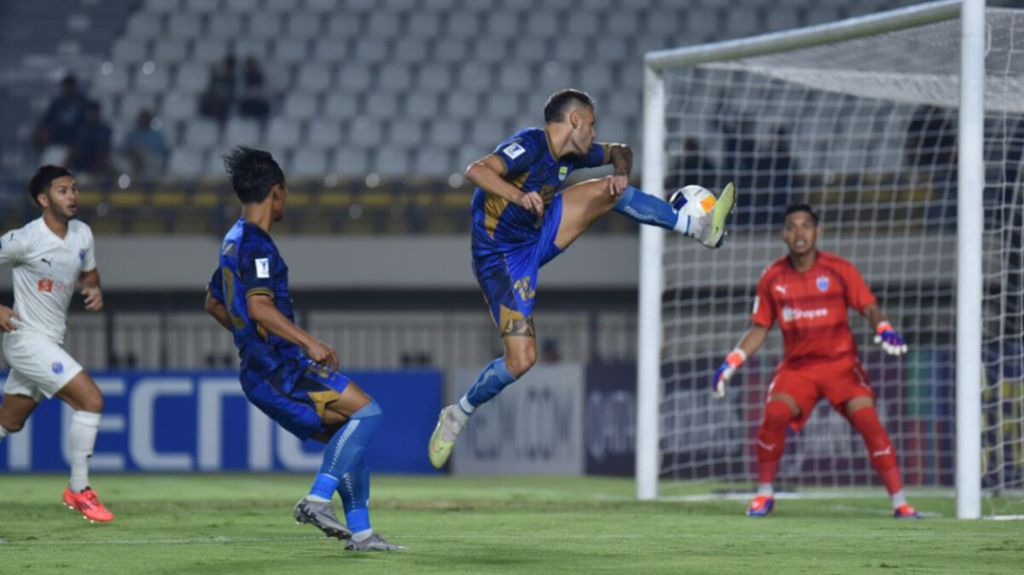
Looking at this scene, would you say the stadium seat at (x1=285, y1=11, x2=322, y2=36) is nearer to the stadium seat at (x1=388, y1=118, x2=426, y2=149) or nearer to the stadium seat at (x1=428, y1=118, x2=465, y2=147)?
the stadium seat at (x1=388, y1=118, x2=426, y2=149)

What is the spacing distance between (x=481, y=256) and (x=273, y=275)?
1926mm

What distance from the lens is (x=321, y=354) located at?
261 inches

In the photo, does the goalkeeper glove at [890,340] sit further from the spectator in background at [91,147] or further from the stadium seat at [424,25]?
the stadium seat at [424,25]

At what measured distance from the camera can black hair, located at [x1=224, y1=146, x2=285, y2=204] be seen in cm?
692

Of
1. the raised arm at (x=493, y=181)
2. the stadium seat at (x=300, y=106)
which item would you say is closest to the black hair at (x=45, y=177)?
the raised arm at (x=493, y=181)

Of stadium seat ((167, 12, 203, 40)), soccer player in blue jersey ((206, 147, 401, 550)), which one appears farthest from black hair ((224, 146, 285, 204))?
stadium seat ((167, 12, 203, 40))

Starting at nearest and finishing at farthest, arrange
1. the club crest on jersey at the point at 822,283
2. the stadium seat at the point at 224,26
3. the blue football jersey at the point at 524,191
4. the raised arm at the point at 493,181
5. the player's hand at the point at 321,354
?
the player's hand at the point at 321,354 → the raised arm at the point at 493,181 → the blue football jersey at the point at 524,191 → the club crest on jersey at the point at 822,283 → the stadium seat at the point at 224,26

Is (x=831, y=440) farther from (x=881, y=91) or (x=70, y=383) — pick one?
(x=70, y=383)

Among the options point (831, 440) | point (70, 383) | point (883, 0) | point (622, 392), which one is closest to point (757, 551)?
point (70, 383)

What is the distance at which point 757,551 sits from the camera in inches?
289

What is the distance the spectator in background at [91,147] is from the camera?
1973cm

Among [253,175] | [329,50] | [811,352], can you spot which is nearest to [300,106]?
[329,50]

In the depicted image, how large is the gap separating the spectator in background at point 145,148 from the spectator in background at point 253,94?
1.16 meters

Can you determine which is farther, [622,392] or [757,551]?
[622,392]
